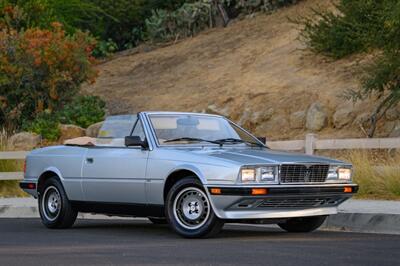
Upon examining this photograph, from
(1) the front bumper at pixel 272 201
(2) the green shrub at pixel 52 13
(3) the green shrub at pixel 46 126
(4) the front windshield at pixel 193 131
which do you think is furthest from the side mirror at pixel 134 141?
(2) the green shrub at pixel 52 13

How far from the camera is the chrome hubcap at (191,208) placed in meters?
11.9

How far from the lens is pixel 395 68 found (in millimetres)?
24922

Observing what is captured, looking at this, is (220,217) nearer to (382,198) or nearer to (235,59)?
(382,198)

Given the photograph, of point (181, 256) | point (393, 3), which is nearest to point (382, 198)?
point (181, 256)

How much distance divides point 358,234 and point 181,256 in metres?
3.19

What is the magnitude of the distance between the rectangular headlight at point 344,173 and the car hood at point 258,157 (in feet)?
0.44

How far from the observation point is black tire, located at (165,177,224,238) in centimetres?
1180

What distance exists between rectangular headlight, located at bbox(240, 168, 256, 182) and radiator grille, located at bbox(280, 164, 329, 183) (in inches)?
13.0

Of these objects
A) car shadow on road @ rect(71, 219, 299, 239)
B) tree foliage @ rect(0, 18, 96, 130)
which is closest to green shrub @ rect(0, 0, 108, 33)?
tree foliage @ rect(0, 18, 96, 130)

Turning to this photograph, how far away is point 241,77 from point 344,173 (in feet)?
65.5

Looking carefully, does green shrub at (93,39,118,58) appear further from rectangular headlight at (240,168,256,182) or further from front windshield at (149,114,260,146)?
rectangular headlight at (240,168,256,182)

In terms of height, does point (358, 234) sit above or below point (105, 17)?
below

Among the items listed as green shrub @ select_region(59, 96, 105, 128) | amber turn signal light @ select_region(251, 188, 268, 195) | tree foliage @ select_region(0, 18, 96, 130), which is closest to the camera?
amber turn signal light @ select_region(251, 188, 268, 195)

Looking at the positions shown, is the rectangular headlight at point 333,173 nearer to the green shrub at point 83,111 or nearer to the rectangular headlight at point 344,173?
the rectangular headlight at point 344,173
